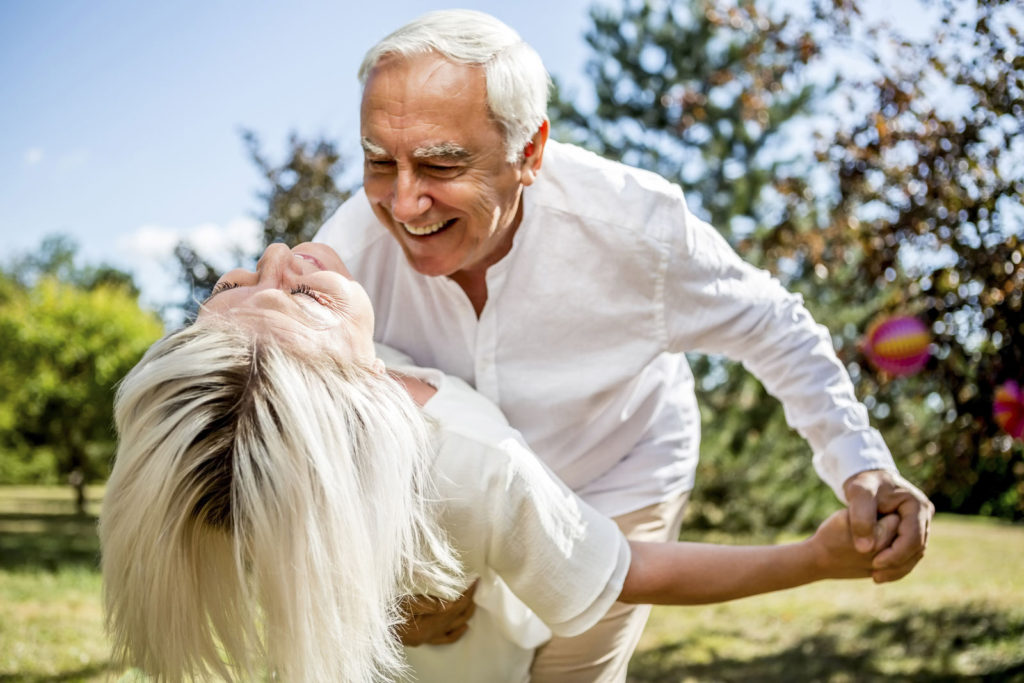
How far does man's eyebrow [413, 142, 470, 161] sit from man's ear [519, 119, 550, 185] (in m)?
0.25

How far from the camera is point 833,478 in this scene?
2.73 m

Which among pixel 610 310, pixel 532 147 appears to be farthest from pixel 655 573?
→ pixel 532 147

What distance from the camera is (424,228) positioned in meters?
2.40

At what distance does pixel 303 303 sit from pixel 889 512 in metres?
1.68

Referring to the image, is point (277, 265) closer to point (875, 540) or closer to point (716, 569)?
point (716, 569)

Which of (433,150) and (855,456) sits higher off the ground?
(433,150)

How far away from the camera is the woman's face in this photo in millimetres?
1853

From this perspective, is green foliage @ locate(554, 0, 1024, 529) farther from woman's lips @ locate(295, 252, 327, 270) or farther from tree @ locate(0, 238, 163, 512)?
tree @ locate(0, 238, 163, 512)

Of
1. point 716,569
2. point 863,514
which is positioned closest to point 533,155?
point 716,569

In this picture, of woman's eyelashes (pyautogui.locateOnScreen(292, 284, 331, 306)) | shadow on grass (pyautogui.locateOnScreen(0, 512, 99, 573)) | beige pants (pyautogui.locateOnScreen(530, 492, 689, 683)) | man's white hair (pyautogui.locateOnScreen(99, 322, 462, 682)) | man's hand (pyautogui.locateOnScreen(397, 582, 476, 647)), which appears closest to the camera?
man's white hair (pyautogui.locateOnScreen(99, 322, 462, 682))

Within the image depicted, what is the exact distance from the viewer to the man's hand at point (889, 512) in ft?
7.96

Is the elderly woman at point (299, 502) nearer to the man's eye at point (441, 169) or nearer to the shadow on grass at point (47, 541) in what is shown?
the man's eye at point (441, 169)

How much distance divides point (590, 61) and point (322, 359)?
10.4 metres

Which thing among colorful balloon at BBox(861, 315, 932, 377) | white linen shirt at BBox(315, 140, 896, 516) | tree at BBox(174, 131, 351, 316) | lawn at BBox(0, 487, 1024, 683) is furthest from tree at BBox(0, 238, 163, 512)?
white linen shirt at BBox(315, 140, 896, 516)
